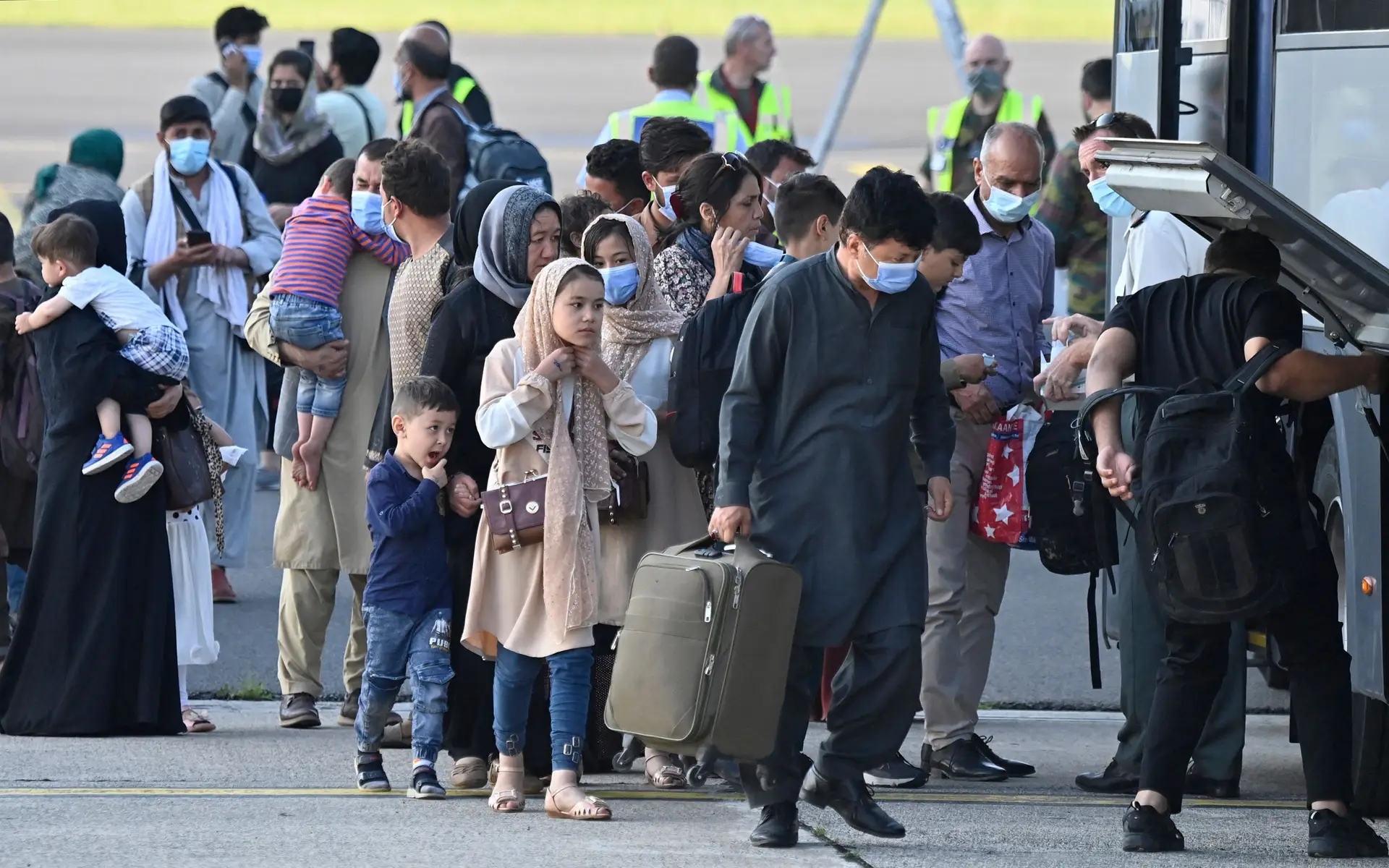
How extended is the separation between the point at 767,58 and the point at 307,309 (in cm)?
560

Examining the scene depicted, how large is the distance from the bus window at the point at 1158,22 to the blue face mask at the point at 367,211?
264 centimetres

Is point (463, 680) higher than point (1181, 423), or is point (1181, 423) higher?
point (1181, 423)

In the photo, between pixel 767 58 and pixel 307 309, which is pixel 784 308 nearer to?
pixel 307 309

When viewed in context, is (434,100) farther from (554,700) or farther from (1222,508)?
(1222,508)

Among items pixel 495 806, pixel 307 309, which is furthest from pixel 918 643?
pixel 307 309

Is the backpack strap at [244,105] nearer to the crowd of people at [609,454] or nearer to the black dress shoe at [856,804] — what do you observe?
the crowd of people at [609,454]

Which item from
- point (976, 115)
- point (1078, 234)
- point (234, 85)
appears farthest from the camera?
point (976, 115)

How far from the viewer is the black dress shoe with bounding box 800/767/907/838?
5.60m

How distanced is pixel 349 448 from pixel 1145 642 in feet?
8.90

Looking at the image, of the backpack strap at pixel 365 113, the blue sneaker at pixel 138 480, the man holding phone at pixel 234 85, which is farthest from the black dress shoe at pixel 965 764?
the man holding phone at pixel 234 85

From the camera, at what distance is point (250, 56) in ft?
38.8

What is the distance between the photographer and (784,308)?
5613mm

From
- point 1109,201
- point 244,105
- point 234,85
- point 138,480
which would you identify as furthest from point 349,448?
point 234,85

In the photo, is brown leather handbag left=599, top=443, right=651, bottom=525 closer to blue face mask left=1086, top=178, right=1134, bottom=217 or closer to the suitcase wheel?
the suitcase wheel
